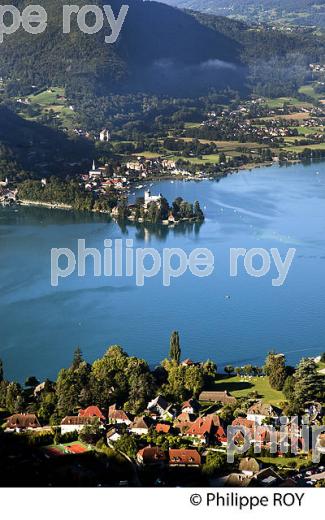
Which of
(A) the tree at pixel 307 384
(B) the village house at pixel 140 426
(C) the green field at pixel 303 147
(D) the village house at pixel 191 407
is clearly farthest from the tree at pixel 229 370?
(C) the green field at pixel 303 147

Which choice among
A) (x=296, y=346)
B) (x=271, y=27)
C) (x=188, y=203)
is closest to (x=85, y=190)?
(x=188, y=203)

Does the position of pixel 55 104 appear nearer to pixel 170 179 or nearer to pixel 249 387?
pixel 170 179

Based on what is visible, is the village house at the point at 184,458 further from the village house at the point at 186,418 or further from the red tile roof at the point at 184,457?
the village house at the point at 186,418

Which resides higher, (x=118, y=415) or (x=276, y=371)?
(x=276, y=371)

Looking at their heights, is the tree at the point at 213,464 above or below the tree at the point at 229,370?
below

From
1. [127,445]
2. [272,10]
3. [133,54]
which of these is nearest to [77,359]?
[127,445]

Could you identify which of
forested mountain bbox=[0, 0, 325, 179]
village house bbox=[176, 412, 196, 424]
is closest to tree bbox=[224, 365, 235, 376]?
village house bbox=[176, 412, 196, 424]

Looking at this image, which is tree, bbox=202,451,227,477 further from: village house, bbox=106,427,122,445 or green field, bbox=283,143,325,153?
green field, bbox=283,143,325,153
